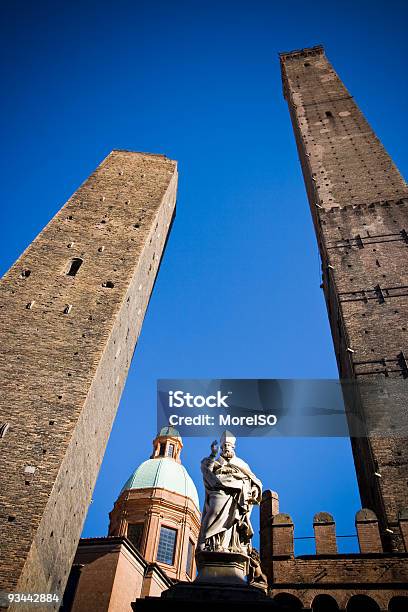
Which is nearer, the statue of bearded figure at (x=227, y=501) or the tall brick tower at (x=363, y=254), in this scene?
the statue of bearded figure at (x=227, y=501)

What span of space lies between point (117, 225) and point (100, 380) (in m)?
5.95

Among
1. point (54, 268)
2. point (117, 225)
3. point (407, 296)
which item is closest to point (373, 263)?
point (407, 296)

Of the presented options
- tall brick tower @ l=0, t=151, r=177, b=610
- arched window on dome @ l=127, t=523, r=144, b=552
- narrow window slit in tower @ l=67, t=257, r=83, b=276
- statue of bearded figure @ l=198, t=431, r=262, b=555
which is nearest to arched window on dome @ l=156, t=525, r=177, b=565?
arched window on dome @ l=127, t=523, r=144, b=552

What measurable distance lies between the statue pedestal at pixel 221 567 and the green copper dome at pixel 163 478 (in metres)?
16.6

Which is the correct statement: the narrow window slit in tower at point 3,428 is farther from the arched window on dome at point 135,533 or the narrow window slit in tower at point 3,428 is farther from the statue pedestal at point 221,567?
the arched window on dome at point 135,533

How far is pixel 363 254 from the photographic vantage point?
14.9 metres

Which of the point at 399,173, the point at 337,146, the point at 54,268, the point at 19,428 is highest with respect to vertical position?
the point at 337,146

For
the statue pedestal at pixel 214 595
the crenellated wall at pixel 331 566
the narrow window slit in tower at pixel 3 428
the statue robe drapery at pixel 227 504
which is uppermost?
the narrow window slit in tower at pixel 3 428

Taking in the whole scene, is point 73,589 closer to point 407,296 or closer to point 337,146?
point 407,296

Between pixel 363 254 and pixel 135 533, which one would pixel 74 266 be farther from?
pixel 135 533

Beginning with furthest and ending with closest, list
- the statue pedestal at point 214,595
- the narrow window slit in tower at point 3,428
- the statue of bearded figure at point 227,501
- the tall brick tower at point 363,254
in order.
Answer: the tall brick tower at point 363,254
the narrow window slit in tower at point 3,428
the statue of bearded figure at point 227,501
the statue pedestal at point 214,595

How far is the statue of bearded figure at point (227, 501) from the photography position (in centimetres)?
503

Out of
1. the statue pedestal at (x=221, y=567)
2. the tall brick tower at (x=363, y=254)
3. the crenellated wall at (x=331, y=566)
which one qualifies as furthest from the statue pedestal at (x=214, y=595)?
the tall brick tower at (x=363, y=254)

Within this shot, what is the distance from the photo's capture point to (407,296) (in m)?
13.2
